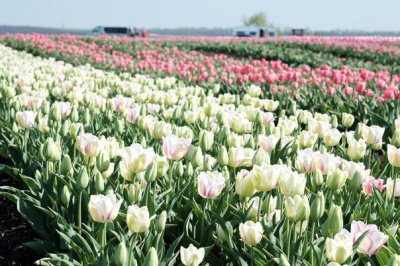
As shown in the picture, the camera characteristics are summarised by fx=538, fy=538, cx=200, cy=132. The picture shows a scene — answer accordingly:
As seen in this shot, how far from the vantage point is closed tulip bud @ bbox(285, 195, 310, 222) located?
1853mm

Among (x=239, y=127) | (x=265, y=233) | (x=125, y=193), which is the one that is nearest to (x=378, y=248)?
(x=265, y=233)

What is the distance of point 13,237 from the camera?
3.38 m

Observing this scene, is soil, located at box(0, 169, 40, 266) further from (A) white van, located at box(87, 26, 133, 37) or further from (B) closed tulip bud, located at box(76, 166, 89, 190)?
(A) white van, located at box(87, 26, 133, 37)

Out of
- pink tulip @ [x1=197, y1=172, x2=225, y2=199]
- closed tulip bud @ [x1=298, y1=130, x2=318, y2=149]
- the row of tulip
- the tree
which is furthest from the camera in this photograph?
the tree

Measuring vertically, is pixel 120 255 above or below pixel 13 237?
above

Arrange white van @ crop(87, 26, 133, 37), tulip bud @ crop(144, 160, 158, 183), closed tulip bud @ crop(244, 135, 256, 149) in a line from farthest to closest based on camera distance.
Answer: white van @ crop(87, 26, 133, 37), closed tulip bud @ crop(244, 135, 256, 149), tulip bud @ crop(144, 160, 158, 183)

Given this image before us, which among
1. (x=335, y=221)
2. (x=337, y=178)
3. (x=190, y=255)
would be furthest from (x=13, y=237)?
(x=335, y=221)

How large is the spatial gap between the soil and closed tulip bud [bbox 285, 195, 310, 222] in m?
1.42

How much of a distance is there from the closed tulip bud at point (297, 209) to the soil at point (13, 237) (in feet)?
4.66

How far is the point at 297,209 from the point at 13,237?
2166 millimetres

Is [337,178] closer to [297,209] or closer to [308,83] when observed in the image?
[297,209]

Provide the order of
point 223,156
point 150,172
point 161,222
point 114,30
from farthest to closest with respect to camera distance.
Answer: point 114,30 → point 223,156 → point 150,172 → point 161,222

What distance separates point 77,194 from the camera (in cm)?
248

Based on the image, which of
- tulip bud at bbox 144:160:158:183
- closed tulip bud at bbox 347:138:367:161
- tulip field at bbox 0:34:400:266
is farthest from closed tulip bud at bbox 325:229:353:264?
closed tulip bud at bbox 347:138:367:161
